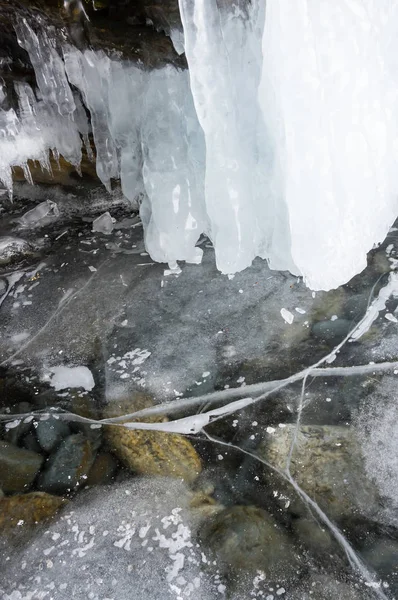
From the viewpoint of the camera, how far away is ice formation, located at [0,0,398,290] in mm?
2328

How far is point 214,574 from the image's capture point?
1827mm

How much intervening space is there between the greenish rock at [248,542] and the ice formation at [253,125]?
1398 mm

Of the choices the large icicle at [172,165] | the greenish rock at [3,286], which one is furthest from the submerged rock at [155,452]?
the greenish rock at [3,286]

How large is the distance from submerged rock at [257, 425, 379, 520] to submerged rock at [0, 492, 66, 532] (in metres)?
0.96

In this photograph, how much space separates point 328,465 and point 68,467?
1.20m

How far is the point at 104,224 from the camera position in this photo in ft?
13.8

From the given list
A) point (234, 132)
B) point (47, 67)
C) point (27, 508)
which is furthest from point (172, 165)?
point (27, 508)

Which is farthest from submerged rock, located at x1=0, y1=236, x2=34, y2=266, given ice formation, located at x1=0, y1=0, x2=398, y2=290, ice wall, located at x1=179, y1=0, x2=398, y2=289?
ice wall, located at x1=179, y1=0, x2=398, y2=289

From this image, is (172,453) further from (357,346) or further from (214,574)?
(357,346)

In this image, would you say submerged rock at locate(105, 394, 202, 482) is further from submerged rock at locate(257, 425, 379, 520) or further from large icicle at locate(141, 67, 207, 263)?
large icicle at locate(141, 67, 207, 263)

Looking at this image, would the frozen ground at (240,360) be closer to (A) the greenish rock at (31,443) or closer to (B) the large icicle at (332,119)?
(A) the greenish rock at (31,443)

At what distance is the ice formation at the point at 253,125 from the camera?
2328 millimetres

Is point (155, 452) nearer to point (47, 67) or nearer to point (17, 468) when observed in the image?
point (17, 468)

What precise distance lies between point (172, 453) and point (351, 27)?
2.21 meters
